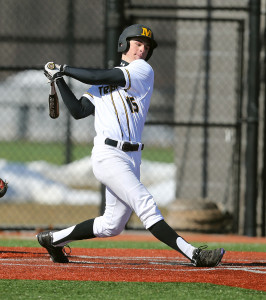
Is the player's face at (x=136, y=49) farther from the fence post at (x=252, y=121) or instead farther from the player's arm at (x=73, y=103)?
the fence post at (x=252, y=121)

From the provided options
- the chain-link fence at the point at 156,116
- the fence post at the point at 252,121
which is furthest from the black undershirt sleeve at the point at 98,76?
the fence post at the point at 252,121

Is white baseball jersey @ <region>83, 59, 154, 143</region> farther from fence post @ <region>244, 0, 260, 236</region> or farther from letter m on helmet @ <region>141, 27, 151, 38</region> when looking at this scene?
fence post @ <region>244, 0, 260, 236</region>

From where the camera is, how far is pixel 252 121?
439 inches

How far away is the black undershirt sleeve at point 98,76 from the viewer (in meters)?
6.20

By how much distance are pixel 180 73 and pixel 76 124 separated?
14482 mm

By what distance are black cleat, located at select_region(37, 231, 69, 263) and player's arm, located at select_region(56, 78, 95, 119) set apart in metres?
0.95

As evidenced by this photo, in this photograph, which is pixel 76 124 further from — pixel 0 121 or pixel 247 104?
pixel 247 104

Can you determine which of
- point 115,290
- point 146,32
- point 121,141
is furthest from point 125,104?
point 115,290

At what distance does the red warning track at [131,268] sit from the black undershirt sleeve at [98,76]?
136cm

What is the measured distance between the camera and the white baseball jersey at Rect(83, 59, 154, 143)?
6273mm

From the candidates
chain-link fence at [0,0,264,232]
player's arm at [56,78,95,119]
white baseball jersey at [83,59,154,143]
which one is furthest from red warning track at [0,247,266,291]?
chain-link fence at [0,0,264,232]

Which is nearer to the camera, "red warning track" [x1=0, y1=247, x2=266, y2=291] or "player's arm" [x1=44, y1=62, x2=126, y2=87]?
"red warning track" [x1=0, y1=247, x2=266, y2=291]

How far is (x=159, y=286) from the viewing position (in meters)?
5.31

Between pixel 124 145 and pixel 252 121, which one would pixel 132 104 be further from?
pixel 252 121
